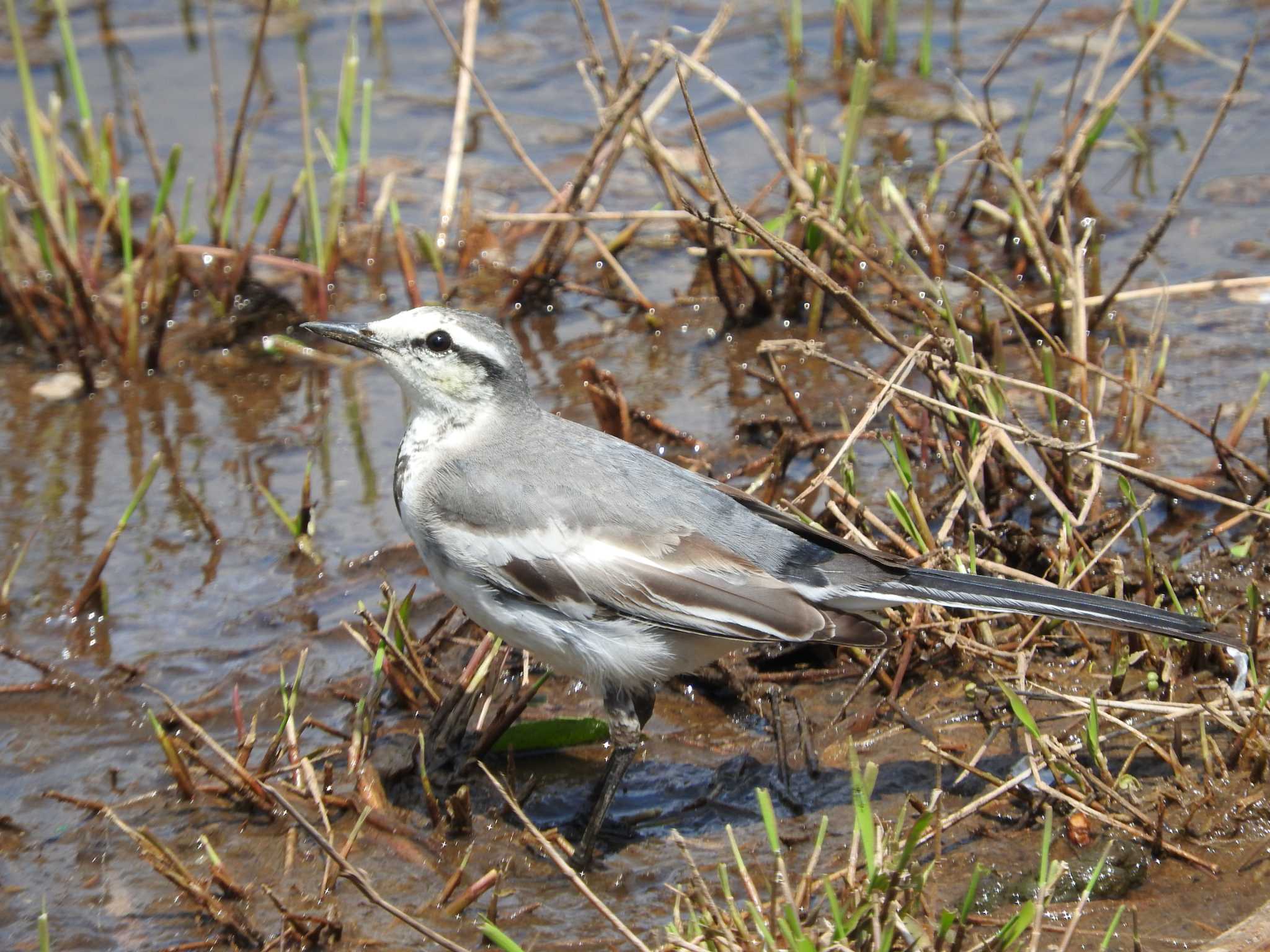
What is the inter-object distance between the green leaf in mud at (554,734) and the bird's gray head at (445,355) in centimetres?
116

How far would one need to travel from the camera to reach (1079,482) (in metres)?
6.02

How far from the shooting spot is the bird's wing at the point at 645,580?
4.69 metres

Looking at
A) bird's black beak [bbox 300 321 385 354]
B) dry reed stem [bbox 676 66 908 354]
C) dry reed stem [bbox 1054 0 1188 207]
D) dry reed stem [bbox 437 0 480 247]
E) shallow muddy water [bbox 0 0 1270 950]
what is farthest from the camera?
dry reed stem [bbox 437 0 480 247]

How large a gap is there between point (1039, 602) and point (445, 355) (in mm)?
2267

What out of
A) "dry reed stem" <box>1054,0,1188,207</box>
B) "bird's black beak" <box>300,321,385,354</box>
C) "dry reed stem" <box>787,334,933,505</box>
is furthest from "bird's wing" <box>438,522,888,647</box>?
"dry reed stem" <box>1054,0,1188,207</box>

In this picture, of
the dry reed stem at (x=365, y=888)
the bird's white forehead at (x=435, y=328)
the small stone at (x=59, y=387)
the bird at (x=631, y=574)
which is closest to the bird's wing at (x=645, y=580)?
the bird at (x=631, y=574)

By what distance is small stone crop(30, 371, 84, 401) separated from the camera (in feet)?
25.8

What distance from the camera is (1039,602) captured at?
4508 millimetres

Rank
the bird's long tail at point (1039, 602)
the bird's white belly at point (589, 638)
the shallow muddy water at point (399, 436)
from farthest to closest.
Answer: the bird's white belly at point (589, 638) < the shallow muddy water at point (399, 436) < the bird's long tail at point (1039, 602)

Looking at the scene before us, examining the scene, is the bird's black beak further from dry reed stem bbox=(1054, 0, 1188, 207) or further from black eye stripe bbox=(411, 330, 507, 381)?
dry reed stem bbox=(1054, 0, 1188, 207)

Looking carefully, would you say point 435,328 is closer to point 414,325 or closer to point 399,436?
point 414,325

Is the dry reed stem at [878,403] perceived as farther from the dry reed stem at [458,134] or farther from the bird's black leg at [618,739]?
the dry reed stem at [458,134]

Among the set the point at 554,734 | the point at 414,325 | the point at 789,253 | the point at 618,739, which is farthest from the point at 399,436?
the point at 618,739

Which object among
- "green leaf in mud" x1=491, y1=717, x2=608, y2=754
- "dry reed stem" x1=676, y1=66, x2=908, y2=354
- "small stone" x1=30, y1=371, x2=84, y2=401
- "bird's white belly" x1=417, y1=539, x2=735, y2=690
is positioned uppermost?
"dry reed stem" x1=676, y1=66, x2=908, y2=354
